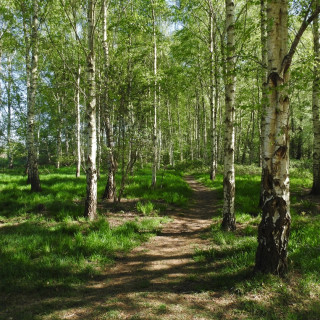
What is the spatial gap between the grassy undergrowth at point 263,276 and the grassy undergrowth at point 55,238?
76.7 inches

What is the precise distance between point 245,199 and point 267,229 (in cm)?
479

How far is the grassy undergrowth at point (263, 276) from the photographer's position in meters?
2.91

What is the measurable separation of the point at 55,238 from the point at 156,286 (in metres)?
2.67

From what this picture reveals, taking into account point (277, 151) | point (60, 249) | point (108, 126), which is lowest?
point (60, 249)

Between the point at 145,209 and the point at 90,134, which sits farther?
the point at 145,209

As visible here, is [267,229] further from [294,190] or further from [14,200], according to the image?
[14,200]

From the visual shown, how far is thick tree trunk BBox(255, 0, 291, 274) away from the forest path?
1134 mm

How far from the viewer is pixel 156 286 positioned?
12.0 feet

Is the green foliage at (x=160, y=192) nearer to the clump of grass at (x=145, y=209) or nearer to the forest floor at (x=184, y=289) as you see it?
the clump of grass at (x=145, y=209)

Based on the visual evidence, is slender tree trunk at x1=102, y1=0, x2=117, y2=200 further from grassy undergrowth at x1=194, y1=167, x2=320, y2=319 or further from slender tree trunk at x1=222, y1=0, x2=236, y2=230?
grassy undergrowth at x1=194, y1=167, x2=320, y2=319

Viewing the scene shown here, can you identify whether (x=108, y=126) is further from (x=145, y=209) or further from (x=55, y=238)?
(x=55, y=238)

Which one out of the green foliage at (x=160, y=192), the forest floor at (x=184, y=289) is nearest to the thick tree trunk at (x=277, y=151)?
the forest floor at (x=184, y=289)

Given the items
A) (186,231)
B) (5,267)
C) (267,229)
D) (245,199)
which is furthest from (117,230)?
(245,199)

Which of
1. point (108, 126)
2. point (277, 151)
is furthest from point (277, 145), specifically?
point (108, 126)
